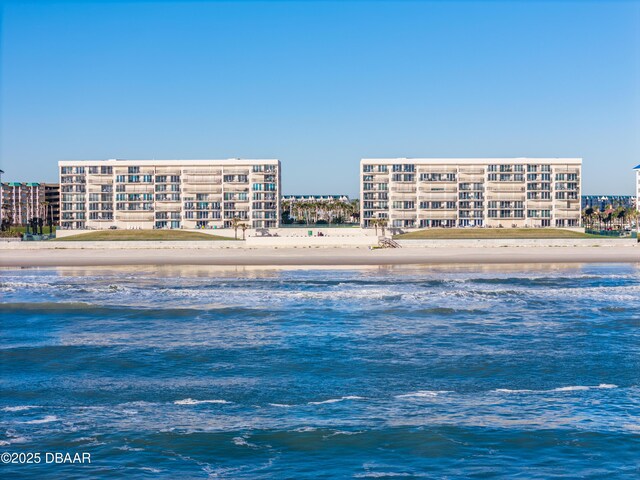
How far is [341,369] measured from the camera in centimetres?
2881

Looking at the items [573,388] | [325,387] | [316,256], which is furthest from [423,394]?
[316,256]

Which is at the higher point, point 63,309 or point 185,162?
point 185,162

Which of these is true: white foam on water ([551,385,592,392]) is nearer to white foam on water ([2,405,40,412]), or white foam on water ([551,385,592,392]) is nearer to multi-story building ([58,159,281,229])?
white foam on water ([2,405,40,412])

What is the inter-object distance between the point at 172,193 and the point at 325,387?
140m

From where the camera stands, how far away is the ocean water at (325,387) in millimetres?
18969

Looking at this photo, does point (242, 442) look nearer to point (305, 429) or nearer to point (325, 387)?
point (305, 429)

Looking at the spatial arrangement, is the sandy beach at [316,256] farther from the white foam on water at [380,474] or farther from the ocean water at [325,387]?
the white foam on water at [380,474]

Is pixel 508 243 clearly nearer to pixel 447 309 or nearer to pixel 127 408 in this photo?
Result: pixel 447 309

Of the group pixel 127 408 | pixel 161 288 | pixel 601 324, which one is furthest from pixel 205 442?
pixel 161 288

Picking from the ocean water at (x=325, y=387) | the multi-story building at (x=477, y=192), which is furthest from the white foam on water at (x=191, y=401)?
the multi-story building at (x=477, y=192)

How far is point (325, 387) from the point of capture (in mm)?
25922

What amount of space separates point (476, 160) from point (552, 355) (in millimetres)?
137710

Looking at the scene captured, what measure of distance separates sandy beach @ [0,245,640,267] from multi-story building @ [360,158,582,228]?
178 feet

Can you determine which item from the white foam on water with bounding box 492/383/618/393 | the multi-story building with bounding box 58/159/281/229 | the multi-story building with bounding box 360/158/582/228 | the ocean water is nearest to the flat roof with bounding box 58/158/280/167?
the multi-story building with bounding box 58/159/281/229
